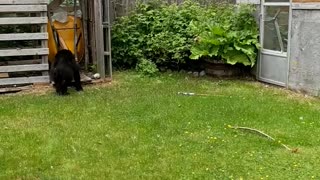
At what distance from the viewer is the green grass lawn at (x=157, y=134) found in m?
4.57

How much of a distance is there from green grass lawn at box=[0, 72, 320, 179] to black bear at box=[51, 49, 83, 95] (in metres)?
0.23

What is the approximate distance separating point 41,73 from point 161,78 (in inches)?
91.6

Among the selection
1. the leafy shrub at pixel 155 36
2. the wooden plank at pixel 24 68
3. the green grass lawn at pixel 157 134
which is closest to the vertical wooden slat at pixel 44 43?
the wooden plank at pixel 24 68

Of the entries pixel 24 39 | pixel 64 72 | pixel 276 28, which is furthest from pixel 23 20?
pixel 276 28

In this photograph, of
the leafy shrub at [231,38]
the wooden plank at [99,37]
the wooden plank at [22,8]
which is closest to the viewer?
the wooden plank at [22,8]

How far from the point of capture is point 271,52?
329 inches

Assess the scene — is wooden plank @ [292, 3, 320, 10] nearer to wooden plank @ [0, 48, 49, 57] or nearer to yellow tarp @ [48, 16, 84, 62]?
yellow tarp @ [48, 16, 84, 62]

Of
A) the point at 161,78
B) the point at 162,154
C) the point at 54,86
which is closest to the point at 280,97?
the point at 161,78

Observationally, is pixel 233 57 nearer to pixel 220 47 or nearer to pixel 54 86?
pixel 220 47

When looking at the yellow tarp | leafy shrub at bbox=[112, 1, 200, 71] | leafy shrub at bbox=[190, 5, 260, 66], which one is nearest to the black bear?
the yellow tarp

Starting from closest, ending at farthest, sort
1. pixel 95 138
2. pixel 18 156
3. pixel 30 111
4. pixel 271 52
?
pixel 18 156
pixel 95 138
pixel 30 111
pixel 271 52

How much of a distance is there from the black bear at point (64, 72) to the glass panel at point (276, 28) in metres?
3.62

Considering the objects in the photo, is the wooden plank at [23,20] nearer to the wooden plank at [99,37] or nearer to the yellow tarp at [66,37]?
the yellow tarp at [66,37]

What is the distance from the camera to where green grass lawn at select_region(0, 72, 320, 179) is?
15.0ft
